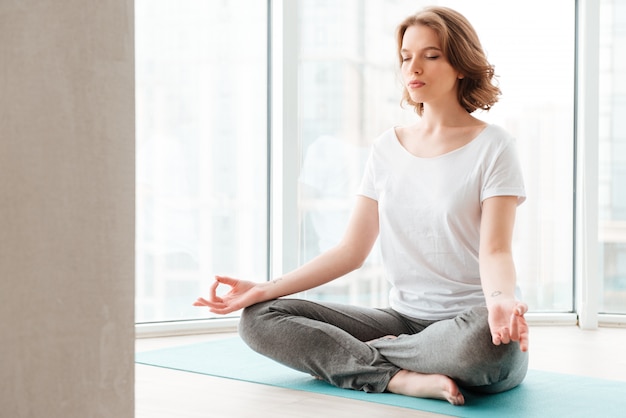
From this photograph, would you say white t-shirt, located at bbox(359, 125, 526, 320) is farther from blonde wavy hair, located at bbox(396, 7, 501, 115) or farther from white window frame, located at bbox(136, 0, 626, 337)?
white window frame, located at bbox(136, 0, 626, 337)

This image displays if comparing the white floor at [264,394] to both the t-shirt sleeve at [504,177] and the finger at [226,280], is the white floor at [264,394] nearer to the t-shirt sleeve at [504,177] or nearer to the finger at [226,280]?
the finger at [226,280]

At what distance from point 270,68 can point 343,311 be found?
144 centimetres

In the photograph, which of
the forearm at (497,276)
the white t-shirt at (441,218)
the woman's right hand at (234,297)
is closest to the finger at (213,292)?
the woman's right hand at (234,297)

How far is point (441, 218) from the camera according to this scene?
210 cm

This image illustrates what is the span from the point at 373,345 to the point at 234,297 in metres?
0.39

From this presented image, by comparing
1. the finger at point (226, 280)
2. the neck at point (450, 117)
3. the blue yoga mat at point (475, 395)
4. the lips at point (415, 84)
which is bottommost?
the blue yoga mat at point (475, 395)

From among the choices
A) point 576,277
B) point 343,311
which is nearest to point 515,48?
point 576,277

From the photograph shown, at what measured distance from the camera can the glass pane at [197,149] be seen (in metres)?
3.10

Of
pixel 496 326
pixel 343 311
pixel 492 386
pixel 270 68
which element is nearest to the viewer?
pixel 496 326

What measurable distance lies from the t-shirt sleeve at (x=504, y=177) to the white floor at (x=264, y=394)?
22.4 inches

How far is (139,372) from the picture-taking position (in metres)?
2.26

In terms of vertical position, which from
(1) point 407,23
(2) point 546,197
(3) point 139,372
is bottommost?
(3) point 139,372

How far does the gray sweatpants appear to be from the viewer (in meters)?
1.84

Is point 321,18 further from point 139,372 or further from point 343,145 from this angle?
point 139,372
